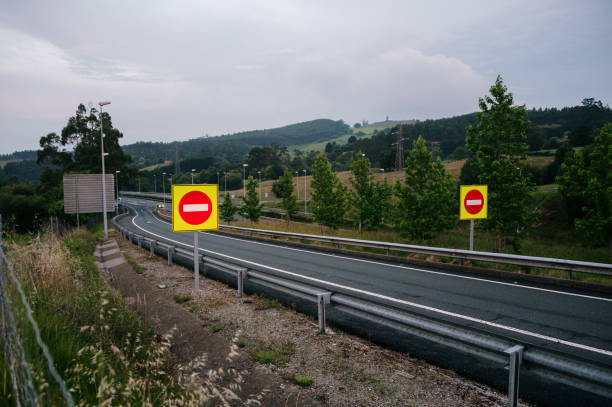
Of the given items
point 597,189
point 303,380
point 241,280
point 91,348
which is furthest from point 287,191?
point 91,348

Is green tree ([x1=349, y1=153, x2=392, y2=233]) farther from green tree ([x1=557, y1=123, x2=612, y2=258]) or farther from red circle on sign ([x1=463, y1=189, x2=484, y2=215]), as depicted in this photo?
red circle on sign ([x1=463, y1=189, x2=484, y2=215])

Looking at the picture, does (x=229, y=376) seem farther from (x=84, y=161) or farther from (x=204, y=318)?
(x=84, y=161)

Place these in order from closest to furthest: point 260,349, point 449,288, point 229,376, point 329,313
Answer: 1. point 229,376
2. point 260,349
3. point 329,313
4. point 449,288

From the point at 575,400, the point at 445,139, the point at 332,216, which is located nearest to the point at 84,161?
the point at 332,216

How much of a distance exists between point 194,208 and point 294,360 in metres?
4.71

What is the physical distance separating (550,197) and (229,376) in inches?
2560

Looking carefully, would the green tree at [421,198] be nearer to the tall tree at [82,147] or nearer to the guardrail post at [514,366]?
the guardrail post at [514,366]

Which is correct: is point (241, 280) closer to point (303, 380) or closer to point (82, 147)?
point (303, 380)

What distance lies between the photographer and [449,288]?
384 inches

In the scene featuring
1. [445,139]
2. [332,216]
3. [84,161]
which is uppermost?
[445,139]

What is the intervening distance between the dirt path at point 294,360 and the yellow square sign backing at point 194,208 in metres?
1.66

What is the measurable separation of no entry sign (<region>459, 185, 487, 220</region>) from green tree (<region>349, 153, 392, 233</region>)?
64.2 ft

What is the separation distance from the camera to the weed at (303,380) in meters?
4.21

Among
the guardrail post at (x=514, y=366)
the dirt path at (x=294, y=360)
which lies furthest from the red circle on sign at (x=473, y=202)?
the guardrail post at (x=514, y=366)
